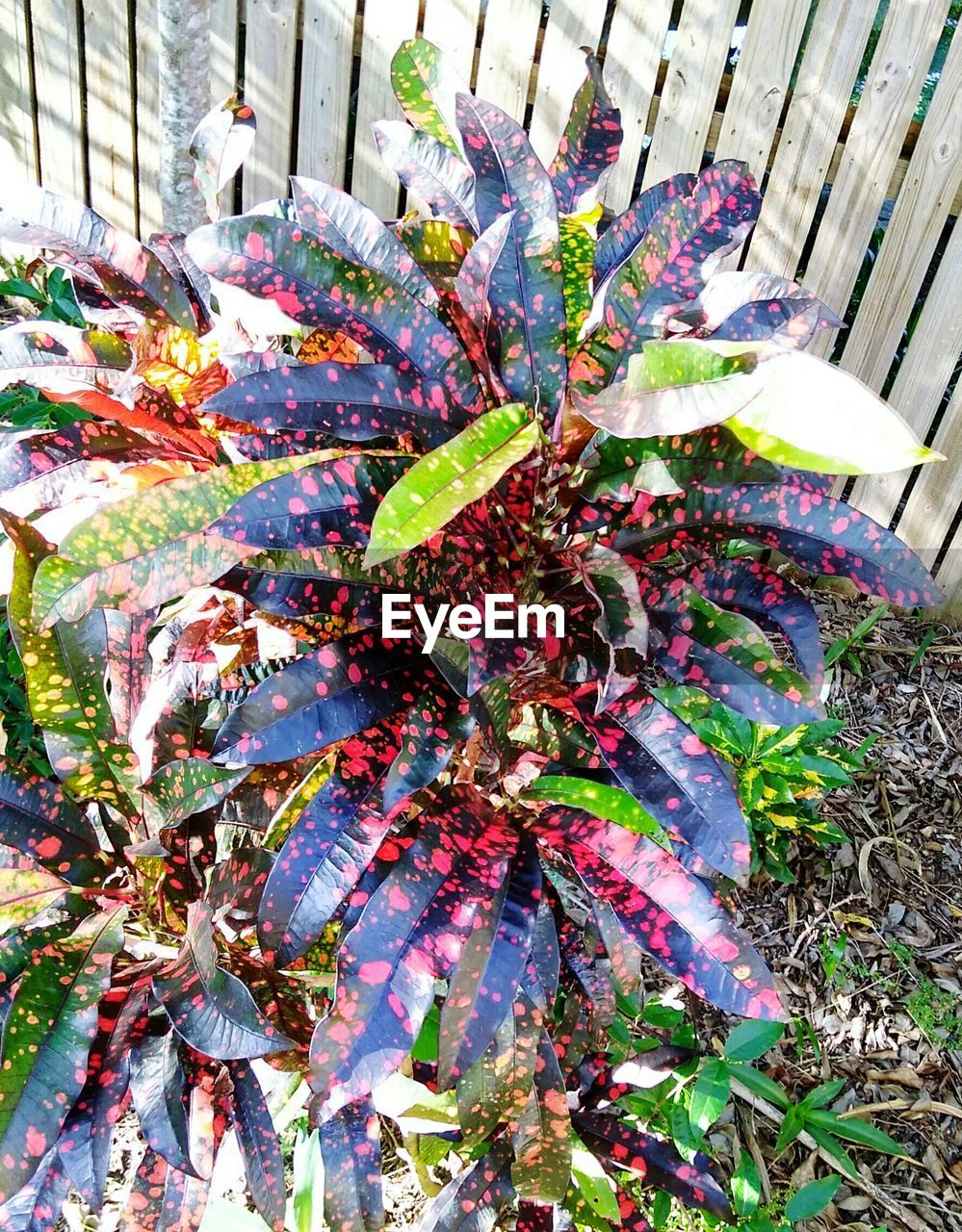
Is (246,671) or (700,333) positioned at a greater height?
(700,333)

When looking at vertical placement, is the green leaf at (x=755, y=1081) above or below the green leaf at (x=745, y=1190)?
above

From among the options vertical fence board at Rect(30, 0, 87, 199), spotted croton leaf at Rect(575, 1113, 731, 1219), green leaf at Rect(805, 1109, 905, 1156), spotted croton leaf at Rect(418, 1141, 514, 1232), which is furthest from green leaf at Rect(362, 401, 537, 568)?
vertical fence board at Rect(30, 0, 87, 199)

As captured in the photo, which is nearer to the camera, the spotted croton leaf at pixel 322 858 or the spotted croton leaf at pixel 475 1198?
the spotted croton leaf at pixel 322 858

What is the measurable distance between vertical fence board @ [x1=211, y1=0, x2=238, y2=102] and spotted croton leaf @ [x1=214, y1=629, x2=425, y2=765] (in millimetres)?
2309

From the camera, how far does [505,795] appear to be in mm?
1098

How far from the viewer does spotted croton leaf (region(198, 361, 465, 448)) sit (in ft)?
2.58

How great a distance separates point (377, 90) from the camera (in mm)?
2617

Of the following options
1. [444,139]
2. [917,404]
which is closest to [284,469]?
[444,139]

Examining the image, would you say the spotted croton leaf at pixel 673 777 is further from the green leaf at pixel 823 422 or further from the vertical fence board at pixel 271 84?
the vertical fence board at pixel 271 84

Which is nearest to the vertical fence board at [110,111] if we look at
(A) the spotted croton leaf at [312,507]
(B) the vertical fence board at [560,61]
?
(B) the vertical fence board at [560,61]

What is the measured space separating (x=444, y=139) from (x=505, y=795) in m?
0.79

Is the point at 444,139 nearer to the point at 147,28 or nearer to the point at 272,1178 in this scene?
the point at 272,1178

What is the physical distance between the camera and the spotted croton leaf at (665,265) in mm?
874

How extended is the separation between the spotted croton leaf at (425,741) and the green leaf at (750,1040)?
924 mm
